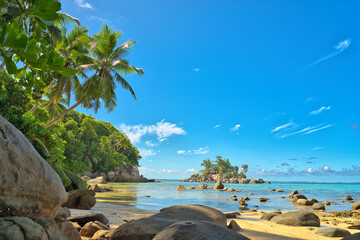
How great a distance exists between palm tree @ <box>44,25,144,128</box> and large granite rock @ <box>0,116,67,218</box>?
15.0 meters

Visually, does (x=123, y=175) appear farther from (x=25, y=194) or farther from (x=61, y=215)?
(x=25, y=194)

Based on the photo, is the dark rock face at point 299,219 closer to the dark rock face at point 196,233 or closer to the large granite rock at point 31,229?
the dark rock face at point 196,233

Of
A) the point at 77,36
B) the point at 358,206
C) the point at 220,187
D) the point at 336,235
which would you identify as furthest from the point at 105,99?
the point at 220,187

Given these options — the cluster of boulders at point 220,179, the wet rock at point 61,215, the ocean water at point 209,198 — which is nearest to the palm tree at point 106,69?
the ocean water at point 209,198

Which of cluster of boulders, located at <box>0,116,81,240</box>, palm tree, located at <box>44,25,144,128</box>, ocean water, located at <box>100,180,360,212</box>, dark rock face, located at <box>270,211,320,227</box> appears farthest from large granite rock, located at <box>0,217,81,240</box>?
palm tree, located at <box>44,25,144,128</box>

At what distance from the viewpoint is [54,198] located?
12.0ft

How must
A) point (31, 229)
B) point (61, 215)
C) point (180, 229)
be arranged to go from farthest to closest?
point (61, 215) → point (180, 229) → point (31, 229)

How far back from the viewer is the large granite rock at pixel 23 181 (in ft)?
9.70

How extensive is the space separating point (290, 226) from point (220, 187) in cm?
3358

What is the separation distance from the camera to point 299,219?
9461mm

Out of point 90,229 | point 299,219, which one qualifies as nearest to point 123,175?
point 299,219

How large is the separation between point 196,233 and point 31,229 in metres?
2.13

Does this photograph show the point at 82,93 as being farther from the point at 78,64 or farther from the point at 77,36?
the point at 77,36

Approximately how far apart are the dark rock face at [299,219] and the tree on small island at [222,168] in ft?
320
